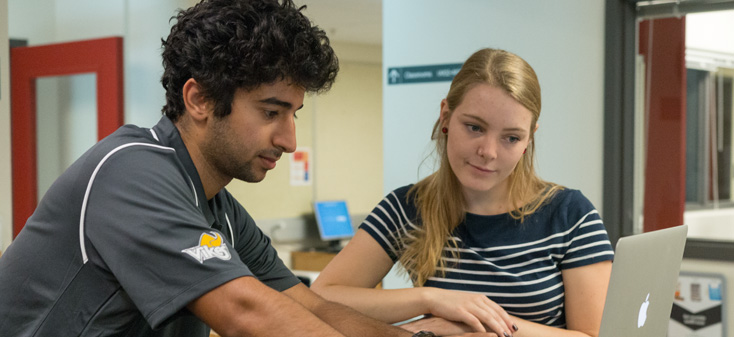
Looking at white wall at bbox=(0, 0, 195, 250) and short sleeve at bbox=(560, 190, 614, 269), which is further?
white wall at bbox=(0, 0, 195, 250)

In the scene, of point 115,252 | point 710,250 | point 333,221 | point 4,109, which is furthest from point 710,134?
point 333,221

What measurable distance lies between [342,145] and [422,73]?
3.66m

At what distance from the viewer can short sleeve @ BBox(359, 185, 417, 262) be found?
1.71 meters

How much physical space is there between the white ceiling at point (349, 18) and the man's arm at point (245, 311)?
398 cm

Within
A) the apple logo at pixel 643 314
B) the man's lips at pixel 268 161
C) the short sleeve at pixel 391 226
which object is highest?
the man's lips at pixel 268 161

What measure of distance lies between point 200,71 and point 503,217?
2.45 ft

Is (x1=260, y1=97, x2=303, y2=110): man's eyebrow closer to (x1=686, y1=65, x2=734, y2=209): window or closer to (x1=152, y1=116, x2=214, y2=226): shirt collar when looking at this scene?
(x1=152, y1=116, x2=214, y2=226): shirt collar

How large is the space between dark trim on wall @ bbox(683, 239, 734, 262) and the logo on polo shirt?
226cm

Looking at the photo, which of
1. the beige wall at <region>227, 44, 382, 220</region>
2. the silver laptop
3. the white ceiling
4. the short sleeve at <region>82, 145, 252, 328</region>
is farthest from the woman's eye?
the beige wall at <region>227, 44, 382, 220</region>

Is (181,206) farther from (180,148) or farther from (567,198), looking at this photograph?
(567,198)

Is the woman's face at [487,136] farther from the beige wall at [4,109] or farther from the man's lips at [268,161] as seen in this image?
the beige wall at [4,109]

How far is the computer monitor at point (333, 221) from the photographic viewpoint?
6.52 meters

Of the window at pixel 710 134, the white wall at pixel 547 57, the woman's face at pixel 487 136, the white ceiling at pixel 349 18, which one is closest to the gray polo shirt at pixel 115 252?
the woman's face at pixel 487 136

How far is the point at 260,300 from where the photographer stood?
1.04 meters
